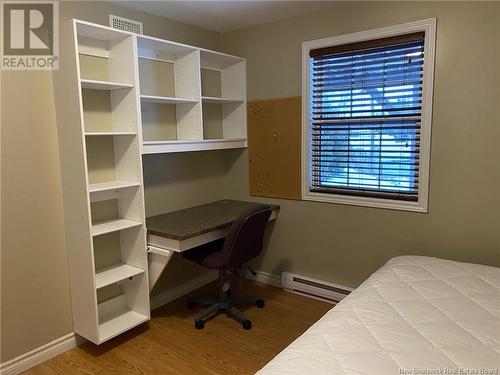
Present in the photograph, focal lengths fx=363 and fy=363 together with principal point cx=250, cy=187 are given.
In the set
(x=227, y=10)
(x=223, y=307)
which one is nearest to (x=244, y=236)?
(x=223, y=307)

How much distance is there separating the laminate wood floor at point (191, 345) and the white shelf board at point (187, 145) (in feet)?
4.33

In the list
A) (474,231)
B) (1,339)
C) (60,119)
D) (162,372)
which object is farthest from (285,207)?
(1,339)

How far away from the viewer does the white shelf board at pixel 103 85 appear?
220cm

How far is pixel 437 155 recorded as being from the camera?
98.0 inches

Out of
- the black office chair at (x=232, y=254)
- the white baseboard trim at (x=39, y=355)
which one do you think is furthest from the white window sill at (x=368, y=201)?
the white baseboard trim at (x=39, y=355)

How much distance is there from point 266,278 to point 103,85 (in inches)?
87.6

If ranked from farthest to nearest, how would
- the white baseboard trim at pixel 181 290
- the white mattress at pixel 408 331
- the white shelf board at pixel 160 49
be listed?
the white baseboard trim at pixel 181 290
the white shelf board at pixel 160 49
the white mattress at pixel 408 331

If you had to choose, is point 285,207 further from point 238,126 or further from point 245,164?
point 238,126

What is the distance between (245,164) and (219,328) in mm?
1523

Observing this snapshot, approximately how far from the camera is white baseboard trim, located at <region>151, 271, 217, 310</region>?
10.1ft

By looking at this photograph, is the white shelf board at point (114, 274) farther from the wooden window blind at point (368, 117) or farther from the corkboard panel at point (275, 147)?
the wooden window blind at point (368, 117)

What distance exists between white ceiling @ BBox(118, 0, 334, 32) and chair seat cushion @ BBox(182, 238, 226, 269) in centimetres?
180

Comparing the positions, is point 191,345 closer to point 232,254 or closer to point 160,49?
point 232,254

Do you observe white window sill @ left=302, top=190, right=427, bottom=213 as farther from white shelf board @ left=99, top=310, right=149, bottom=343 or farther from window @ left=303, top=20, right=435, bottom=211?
white shelf board @ left=99, top=310, right=149, bottom=343
